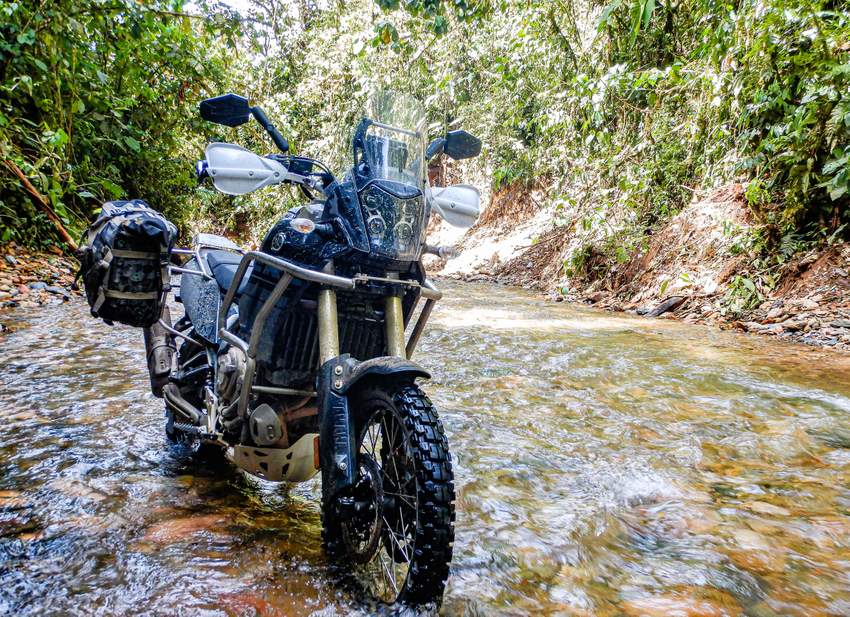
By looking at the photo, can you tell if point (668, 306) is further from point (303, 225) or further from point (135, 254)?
point (135, 254)

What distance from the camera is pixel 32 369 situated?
3730mm

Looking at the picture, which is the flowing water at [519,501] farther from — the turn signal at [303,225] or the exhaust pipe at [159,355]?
the turn signal at [303,225]

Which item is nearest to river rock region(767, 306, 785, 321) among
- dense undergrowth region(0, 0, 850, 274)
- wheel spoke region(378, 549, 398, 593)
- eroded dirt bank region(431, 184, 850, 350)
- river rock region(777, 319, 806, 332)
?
eroded dirt bank region(431, 184, 850, 350)

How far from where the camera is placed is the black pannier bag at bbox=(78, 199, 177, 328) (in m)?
2.02

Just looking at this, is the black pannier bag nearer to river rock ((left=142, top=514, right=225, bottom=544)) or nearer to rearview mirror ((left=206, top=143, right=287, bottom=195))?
rearview mirror ((left=206, top=143, right=287, bottom=195))

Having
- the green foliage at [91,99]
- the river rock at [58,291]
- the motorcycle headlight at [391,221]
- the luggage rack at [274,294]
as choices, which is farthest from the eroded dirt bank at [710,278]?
the river rock at [58,291]

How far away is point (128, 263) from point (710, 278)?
6.71 meters

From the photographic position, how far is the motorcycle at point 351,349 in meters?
1.56

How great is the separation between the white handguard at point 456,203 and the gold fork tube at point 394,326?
405mm

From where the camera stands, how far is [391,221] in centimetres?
186

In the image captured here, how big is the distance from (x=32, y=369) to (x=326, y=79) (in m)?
10.8

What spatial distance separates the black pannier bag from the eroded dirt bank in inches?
205

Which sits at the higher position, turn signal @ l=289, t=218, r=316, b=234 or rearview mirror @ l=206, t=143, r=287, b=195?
rearview mirror @ l=206, t=143, r=287, b=195

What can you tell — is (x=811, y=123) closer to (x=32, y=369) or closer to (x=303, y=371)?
(x=303, y=371)
